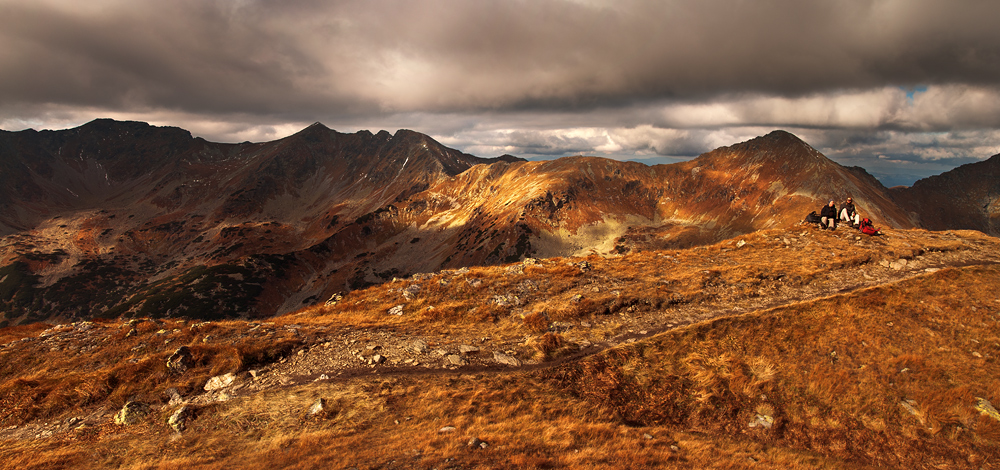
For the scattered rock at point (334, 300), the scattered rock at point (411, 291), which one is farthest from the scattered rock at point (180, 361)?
the scattered rock at point (411, 291)

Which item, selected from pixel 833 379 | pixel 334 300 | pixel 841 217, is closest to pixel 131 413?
pixel 334 300

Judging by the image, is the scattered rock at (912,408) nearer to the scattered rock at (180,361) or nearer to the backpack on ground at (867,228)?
the backpack on ground at (867,228)

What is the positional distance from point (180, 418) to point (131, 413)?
2.10 meters

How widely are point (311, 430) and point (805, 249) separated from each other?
38.9 metres

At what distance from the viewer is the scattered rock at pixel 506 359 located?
17.3 m

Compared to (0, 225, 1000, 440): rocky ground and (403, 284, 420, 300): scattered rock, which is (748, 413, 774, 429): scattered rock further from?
(403, 284, 420, 300): scattered rock

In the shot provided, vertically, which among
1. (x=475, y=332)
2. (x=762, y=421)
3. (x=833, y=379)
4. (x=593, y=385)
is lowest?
(x=762, y=421)

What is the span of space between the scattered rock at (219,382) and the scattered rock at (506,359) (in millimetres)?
11753

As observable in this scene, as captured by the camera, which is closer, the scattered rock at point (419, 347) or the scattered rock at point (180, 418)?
the scattered rock at point (180, 418)

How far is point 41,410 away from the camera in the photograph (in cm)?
1325

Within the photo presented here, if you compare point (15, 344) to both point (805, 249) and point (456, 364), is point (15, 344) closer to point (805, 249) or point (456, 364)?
point (456, 364)

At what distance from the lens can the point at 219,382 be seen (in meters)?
15.2

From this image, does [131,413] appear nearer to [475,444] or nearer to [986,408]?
[475,444]

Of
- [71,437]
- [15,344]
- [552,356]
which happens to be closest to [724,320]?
[552,356]
